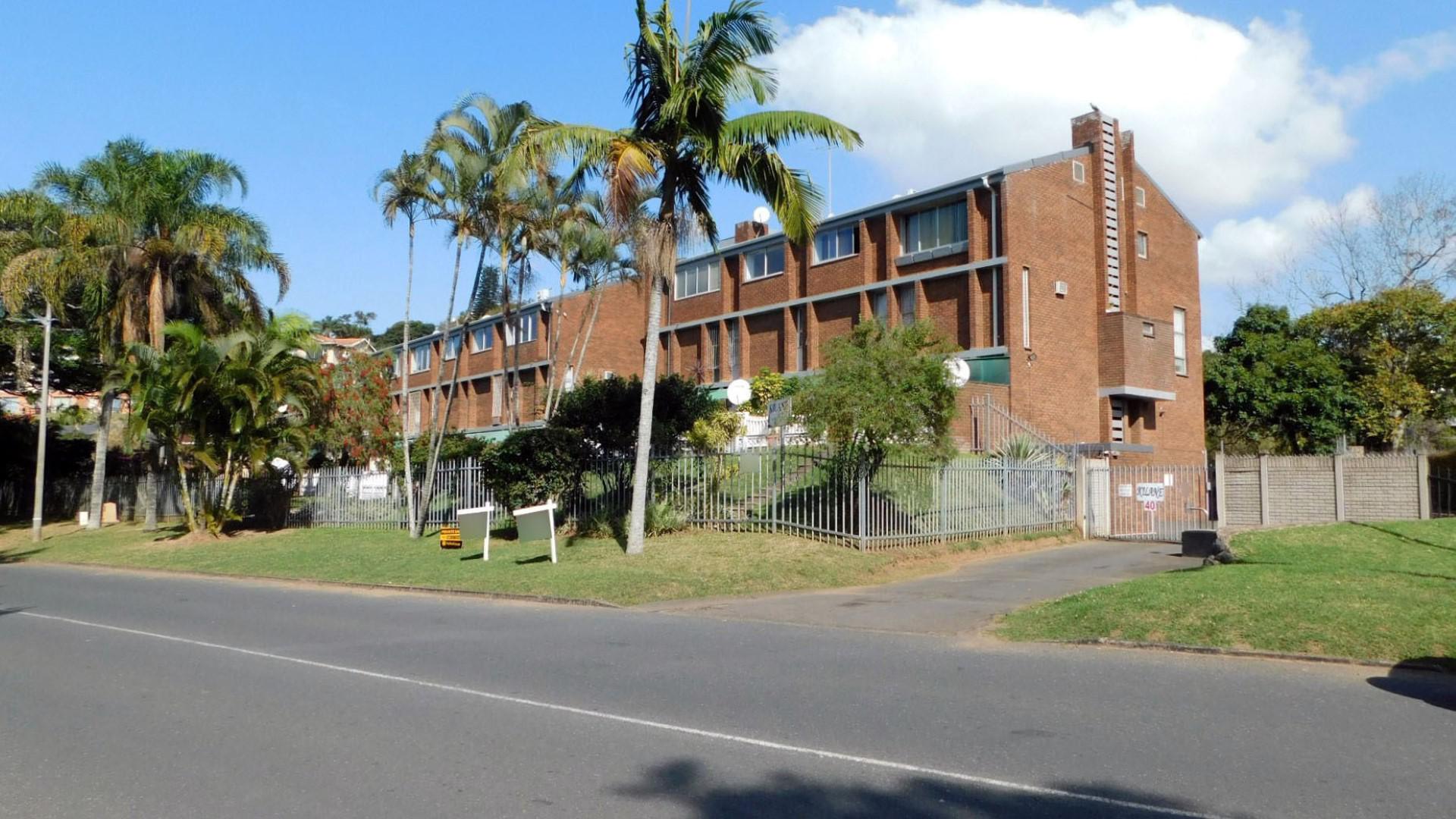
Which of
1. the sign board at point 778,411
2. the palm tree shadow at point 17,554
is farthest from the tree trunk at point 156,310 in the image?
the sign board at point 778,411

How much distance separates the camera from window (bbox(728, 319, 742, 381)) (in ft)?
135

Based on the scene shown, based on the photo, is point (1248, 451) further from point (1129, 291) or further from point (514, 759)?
point (514, 759)

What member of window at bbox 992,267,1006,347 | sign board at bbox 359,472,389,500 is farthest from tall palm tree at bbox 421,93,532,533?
window at bbox 992,267,1006,347

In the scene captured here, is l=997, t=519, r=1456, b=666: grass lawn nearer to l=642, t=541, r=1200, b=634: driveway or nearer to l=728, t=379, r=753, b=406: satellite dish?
l=642, t=541, r=1200, b=634: driveway

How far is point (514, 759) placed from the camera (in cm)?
672

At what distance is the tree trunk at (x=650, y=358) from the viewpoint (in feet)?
60.3

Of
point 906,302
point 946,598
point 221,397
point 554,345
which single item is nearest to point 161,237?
point 221,397

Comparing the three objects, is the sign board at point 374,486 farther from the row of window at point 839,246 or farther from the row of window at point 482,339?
the row of window at point 839,246

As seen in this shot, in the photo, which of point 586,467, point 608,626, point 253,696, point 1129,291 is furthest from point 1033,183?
point 253,696

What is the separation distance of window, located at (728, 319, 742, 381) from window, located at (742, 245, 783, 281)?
188cm

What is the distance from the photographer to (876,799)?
5.79 m

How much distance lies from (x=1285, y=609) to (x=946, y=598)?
Answer: 16.6 ft

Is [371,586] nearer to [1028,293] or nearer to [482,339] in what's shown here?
[1028,293]

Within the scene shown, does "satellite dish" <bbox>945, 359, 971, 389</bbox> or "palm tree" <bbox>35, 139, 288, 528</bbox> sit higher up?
"palm tree" <bbox>35, 139, 288, 528</bbox>
